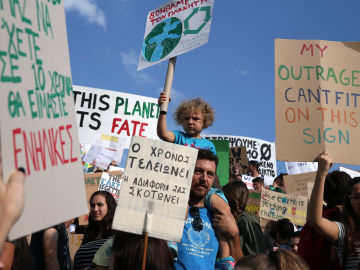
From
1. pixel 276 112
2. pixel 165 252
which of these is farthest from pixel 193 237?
pixel 276 112

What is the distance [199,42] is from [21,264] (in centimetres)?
243

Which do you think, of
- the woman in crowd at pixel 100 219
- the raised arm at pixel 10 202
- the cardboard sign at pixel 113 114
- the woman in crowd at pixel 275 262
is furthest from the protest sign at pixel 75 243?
the raised arm at pixel 10 202

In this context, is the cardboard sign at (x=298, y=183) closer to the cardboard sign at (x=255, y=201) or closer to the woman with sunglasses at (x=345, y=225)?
the cardboard sign at (x=255, y=201)

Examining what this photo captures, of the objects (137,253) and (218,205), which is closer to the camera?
(137,253)

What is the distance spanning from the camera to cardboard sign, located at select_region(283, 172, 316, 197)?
8461 millimetres

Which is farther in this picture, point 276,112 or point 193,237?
point 276,112

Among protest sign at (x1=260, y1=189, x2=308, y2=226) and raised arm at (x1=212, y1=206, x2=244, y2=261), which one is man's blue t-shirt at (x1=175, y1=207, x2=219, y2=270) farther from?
protest sign at (x1=260, y1=189, x2=308, y2=226)

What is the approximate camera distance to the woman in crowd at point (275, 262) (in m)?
2.08

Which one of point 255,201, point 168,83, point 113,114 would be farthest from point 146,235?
point 255,201

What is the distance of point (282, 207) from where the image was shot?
7.36 m

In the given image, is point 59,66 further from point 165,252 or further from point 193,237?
point 193,237

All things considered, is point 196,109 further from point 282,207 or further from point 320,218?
point 282,207

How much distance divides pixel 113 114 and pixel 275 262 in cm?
536

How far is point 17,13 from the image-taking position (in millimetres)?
1515
